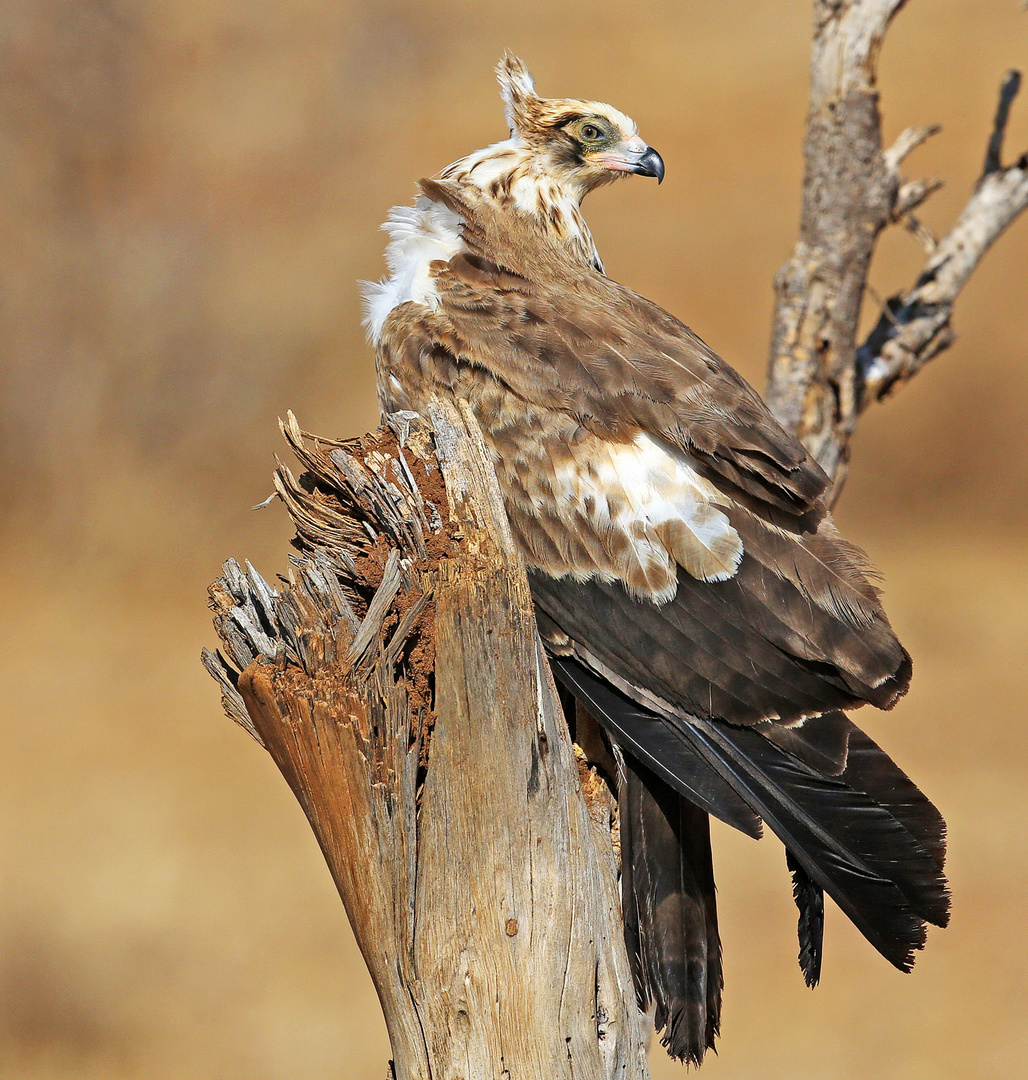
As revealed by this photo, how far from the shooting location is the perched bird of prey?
1948 millimetres

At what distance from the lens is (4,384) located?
312 inches

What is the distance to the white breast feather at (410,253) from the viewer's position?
265cm

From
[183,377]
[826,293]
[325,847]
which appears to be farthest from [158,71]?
[325,847]

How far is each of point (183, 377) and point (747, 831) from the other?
8.01 m

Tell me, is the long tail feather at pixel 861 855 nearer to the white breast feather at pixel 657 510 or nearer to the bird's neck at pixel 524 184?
the white breast feather at pixel 657 510

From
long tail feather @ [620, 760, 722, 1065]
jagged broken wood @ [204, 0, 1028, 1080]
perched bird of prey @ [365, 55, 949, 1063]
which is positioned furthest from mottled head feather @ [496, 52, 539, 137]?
long tail feather @ [620, 760, 722, 1065]

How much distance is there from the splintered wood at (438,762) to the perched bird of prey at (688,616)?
8.3 inches

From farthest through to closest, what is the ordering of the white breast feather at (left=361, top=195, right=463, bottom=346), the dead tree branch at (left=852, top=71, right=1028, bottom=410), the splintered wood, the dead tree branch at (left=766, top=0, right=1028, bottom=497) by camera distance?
1. the dead tree branch at (left=852, top=71, right=1028, bottom=410)
2. the dead tree branch at (left=766, top=0, right=1028, bottom=497)
3. the white breast feather at (left=361, top=195, right=463, bottom=346)
4. the splintered wood

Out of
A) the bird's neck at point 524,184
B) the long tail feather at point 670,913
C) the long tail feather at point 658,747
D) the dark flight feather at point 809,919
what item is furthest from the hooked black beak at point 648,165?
the dark flight feather at point 809,919

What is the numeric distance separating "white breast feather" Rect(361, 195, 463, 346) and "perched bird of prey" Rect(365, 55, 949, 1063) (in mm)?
170

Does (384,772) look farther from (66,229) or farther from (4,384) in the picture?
(4,384)

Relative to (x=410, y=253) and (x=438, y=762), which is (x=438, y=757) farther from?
(x=410, y=253)

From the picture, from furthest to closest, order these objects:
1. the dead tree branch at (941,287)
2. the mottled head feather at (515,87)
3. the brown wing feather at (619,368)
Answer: the dead tree branch at (941,287) < the mottled head feather at (515,87) < the brown wing feather at (619,368)

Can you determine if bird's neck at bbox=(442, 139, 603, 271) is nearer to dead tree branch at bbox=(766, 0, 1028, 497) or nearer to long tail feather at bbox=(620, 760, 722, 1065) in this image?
dead tree branch at bbox=(766, 0, 1028, 497)
